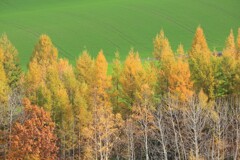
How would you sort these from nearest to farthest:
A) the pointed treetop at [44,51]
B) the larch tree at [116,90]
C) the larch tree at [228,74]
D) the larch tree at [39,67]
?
the larch tree at [228,74] → the larch tree at [39,67] → the larch tree at [116,90] → the pointed treetop at [44,51]

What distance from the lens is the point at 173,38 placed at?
150 metres

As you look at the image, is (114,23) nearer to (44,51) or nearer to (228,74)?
(44,51)

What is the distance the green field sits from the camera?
145500mm

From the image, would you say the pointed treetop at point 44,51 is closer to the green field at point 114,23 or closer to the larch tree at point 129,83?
the green field at point 114,23

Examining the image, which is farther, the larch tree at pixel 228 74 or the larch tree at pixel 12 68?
the larch tree at pixel 12 68

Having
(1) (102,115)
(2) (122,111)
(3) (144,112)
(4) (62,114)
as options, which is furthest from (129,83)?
(1) (102,115)

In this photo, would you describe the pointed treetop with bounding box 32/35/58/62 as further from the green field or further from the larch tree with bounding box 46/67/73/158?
the larch tree with bounding box 46/67/73/158

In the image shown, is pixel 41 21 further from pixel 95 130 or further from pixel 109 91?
pixel 95 130

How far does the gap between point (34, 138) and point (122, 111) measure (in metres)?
15.2

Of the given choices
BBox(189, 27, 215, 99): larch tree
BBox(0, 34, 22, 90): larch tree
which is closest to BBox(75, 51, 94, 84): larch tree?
BBox(0, 34, 22, 90): larch tree

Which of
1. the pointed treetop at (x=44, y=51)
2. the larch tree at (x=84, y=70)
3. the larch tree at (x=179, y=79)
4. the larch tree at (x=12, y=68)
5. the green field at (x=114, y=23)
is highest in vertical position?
the green field at (x=114, y=23)

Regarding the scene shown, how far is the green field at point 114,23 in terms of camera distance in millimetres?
145500

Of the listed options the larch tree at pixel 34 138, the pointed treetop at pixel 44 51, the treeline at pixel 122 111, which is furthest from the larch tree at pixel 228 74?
the pointed treetop at pixel 44 51

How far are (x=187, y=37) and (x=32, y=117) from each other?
8751 cm
